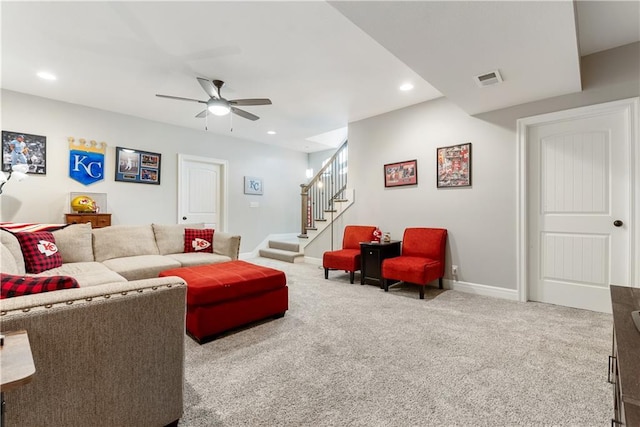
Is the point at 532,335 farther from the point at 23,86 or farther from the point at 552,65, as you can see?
the point at 23,86

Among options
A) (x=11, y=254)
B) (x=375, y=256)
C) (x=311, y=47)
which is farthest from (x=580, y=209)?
(x=11, y=254)

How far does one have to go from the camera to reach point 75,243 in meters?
3.30

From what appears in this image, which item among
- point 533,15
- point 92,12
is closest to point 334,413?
point 533,15

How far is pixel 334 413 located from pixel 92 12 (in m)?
3.43

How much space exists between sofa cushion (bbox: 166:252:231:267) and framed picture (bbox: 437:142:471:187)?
3.20 metres

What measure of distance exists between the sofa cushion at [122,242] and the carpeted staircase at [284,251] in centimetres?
261

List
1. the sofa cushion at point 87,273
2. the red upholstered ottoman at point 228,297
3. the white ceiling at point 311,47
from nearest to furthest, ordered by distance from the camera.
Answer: the white ceiling at point 311,47 < the red upholstered ottoman at point 228,297 < the sofa cushion at point 87,273

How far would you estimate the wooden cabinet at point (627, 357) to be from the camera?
71 centimetres

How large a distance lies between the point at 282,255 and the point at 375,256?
2.65 metres

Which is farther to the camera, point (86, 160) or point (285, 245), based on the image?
point (285, 245)

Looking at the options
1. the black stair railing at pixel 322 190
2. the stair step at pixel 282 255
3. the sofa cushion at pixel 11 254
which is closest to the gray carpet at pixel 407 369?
the sofa cushion at pixel 11 254

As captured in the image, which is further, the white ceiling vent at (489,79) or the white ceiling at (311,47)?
the white ceiling vent at (489,79)

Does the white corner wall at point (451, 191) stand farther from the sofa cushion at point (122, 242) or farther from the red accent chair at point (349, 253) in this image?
the sofa cushion at point (122, 242)

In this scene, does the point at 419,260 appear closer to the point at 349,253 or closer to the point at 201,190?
the point at 349,253
